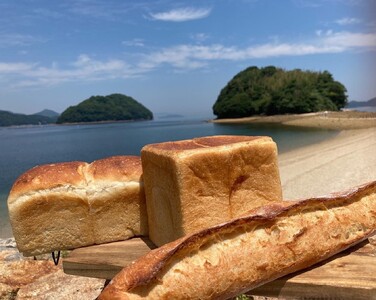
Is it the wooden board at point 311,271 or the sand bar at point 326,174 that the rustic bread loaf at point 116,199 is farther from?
the sand bar at point 326,174

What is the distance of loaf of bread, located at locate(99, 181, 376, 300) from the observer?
148 centimetres

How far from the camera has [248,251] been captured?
163cm

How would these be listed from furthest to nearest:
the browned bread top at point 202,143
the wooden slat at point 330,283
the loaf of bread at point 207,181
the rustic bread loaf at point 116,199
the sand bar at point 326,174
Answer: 1. the sand bar at point 326,174
2. the rustic bread loaf at point 116,199
3. the browned bread top at point 202,143
4. the loaf of bread at point 207,181
5. the wooden slat at point 330,283

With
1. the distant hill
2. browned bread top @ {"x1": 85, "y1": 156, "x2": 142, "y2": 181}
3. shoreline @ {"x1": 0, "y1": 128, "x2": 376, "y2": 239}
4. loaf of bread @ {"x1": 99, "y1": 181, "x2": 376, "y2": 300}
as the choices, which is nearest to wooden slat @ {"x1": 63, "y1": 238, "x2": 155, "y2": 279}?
browned bread top @ {"x1": 85, "y1": 156, "x2": 142, "y2": 181}

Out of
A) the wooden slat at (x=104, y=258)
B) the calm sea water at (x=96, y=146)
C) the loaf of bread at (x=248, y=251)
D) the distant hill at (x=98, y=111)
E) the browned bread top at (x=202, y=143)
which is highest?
the distant hill at (x=98, y=111)

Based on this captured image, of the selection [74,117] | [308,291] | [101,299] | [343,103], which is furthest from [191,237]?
[74,117]

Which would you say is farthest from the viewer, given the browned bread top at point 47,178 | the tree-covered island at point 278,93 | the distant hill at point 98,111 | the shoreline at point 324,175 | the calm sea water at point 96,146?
the distant hill at point 98,111

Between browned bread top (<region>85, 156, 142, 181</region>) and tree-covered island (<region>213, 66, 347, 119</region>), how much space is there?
80.5 m

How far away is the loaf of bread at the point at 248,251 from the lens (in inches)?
58.1

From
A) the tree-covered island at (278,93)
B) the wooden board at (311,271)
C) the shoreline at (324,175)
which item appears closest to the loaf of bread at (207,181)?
the wooden board at (311,271)

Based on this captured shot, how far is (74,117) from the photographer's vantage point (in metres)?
185

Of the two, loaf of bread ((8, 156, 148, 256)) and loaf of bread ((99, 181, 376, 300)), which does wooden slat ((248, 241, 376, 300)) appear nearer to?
loaf of bread ((99, 181, 376, 300))

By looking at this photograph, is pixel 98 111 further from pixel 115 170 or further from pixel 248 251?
pixel 248 251

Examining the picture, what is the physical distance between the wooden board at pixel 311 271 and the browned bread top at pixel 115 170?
402 millimetres
